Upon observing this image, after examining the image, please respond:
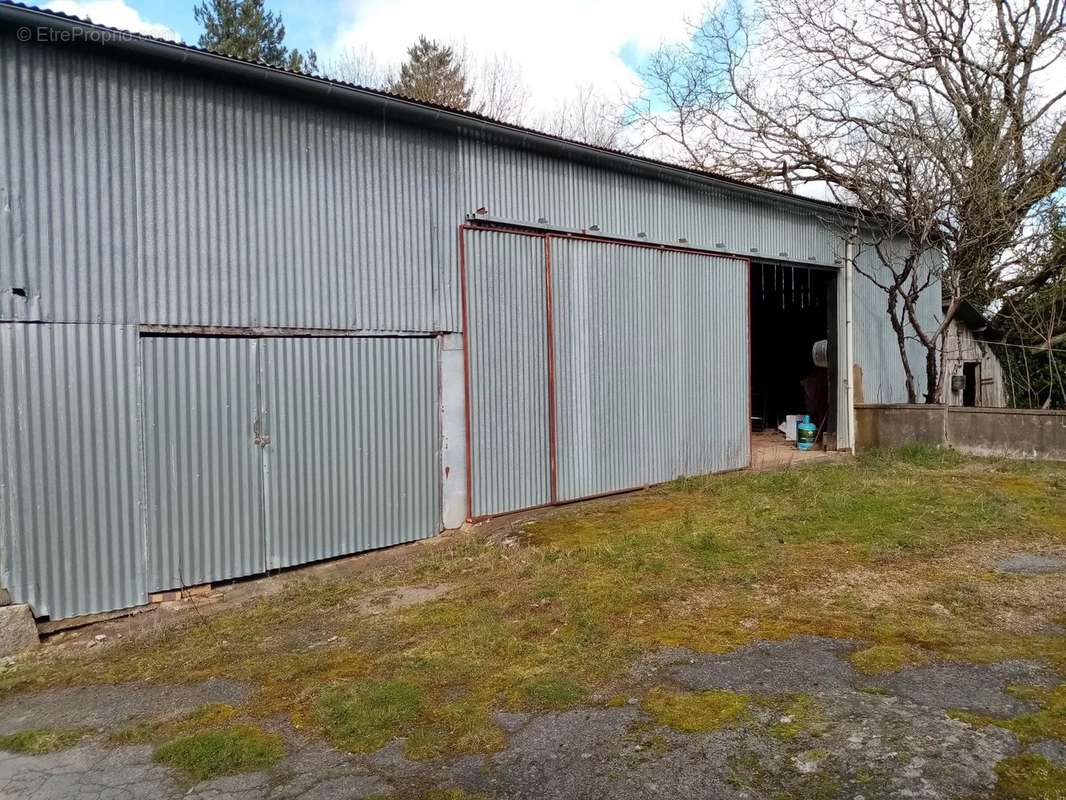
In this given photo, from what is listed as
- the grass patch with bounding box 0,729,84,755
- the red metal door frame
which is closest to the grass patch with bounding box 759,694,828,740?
the grass patch with bounding box 0,729,84,755

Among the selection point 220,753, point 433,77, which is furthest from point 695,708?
point 433,77

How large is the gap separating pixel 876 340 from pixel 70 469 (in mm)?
12993

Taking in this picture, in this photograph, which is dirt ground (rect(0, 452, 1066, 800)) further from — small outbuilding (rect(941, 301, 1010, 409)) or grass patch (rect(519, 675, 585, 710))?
small outbuilding (rect(941, 301, 1010, 409))

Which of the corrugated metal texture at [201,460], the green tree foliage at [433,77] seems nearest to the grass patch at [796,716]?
the corrugated metal texture at [201,460]

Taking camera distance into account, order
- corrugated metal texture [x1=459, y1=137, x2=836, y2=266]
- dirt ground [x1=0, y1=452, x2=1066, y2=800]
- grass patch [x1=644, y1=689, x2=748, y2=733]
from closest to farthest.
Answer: dirt ground [x1=0, y1=452, x2=1066, y2=800] < grass patch [x1=644, y1=689, x2=748, y2=733] < corrugated metal texture [x1=459, y1=137, x2=836, y2=266]

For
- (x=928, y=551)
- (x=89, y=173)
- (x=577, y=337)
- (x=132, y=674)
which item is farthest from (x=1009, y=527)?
(x=89, y=173)

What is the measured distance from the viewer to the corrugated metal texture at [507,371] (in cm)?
812

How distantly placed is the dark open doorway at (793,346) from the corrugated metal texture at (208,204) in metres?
8.42

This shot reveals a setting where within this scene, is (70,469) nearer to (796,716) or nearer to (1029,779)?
(796,716)

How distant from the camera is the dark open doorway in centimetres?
1380

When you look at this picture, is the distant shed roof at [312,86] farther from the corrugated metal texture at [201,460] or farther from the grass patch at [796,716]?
the grass patch at [796,716]

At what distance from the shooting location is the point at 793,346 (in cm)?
1812

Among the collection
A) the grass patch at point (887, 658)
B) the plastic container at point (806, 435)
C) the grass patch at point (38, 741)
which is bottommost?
the grass patch at point (38, 741)

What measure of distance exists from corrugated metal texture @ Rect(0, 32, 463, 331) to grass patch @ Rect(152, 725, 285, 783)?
11.4 ft
